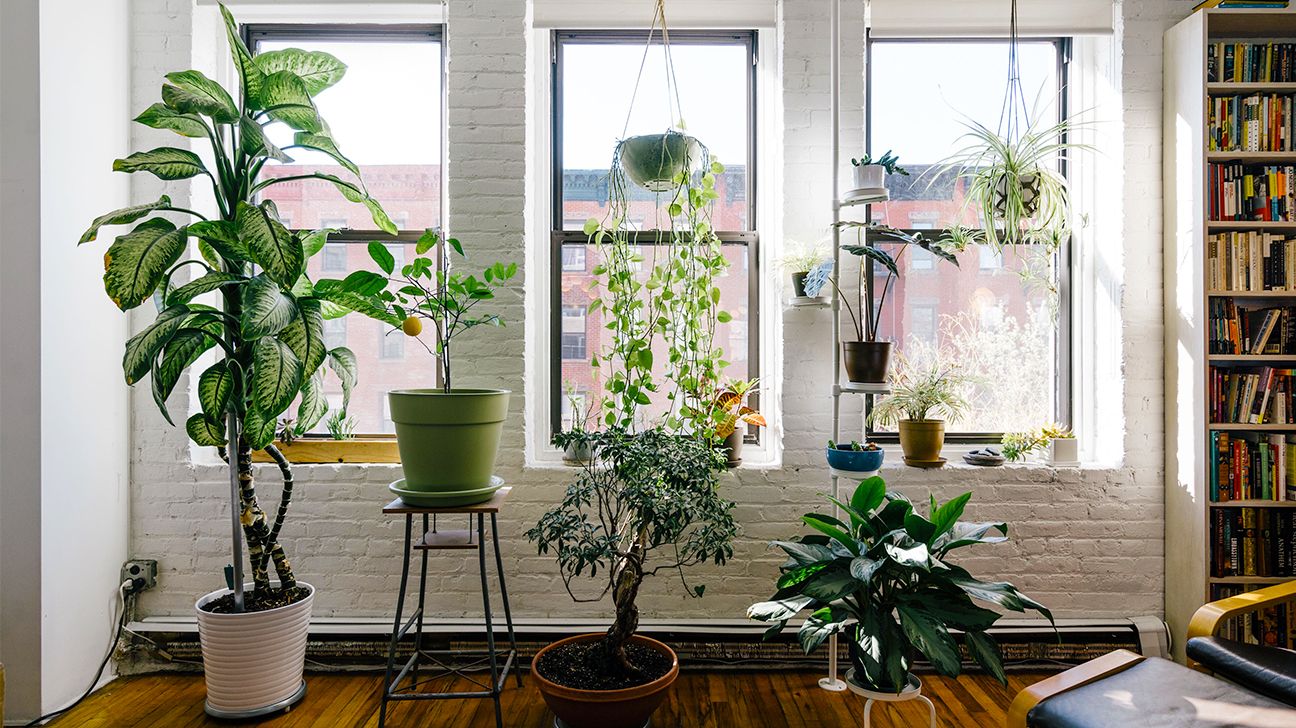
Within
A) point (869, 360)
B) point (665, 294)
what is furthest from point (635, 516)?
point (869, 360)

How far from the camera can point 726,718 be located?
2209 mm

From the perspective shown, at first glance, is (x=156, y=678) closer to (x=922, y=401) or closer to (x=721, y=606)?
(x=721, y=606)

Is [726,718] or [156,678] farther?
[156,678]

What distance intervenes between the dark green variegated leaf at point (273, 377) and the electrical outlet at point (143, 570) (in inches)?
48.3

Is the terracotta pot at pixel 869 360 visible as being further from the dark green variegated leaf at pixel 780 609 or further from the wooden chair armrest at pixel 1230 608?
the wooden chair armrest at pixel 1230 608

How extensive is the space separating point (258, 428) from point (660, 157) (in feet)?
5.06

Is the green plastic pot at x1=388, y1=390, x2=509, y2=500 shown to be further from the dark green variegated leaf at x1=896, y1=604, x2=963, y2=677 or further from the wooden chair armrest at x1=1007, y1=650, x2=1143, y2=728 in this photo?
the wooden chair armrest at x1=1007, y1=650, x2=1143, y2=728

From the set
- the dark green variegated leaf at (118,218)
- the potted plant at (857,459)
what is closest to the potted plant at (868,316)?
the potted plant at (857,459)

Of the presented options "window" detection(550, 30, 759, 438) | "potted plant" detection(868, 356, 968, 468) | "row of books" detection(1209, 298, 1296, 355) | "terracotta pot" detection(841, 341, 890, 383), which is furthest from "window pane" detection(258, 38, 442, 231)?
"row of books" detection(1209, 298, 1296, 355)

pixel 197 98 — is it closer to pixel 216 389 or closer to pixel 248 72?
pixel 248 72

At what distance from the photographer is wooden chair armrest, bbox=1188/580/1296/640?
1.87m

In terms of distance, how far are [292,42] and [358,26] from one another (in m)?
0.31

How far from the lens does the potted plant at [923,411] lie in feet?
8.50

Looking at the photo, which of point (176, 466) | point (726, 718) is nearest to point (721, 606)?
point (726, 718)
